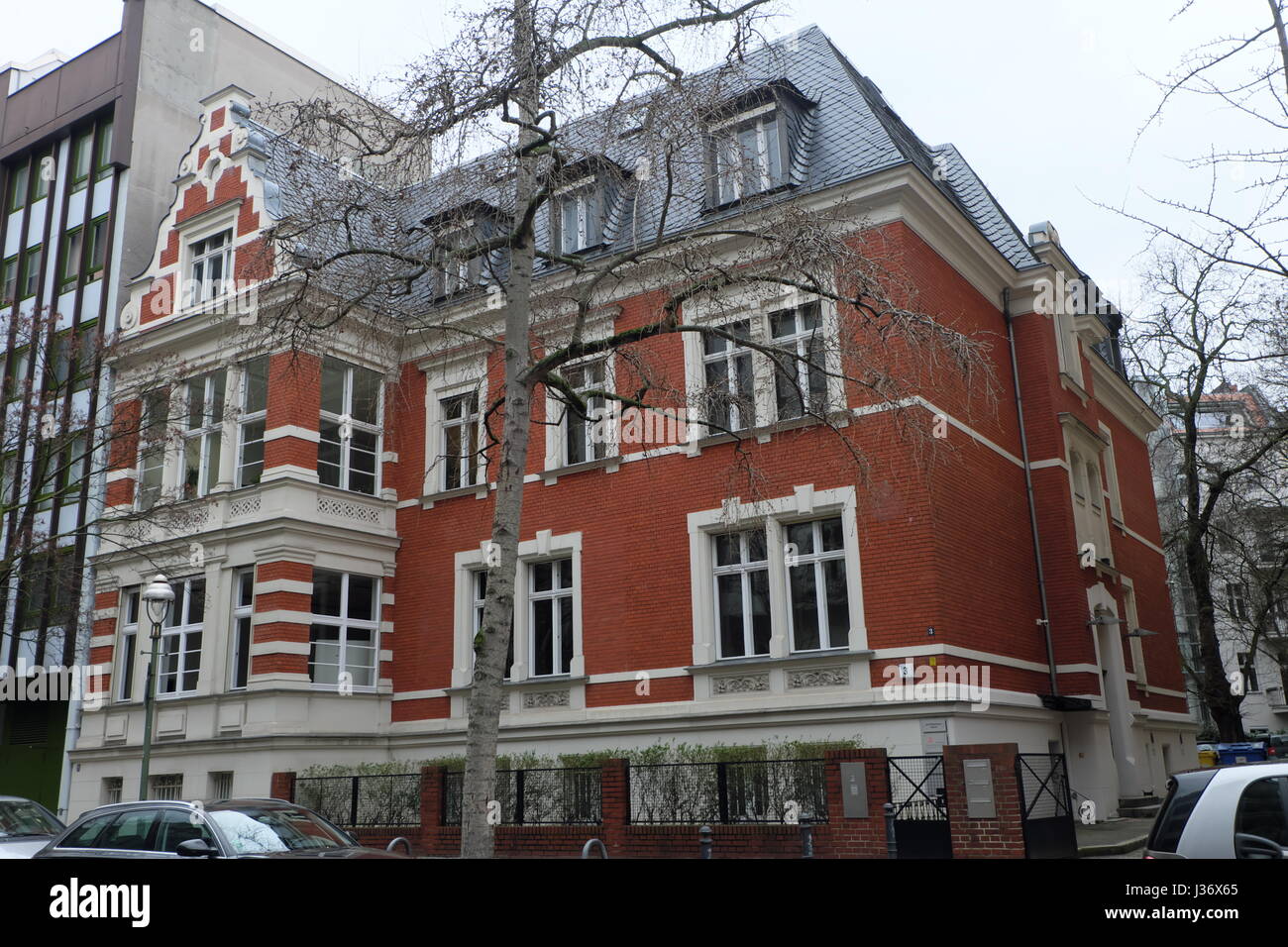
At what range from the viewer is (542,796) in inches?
662

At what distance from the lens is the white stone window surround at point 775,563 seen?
57.5 ft

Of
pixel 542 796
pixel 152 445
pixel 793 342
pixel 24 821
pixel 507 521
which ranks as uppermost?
pixel 793 342

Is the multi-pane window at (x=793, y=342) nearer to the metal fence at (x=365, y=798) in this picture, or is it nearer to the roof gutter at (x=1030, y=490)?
the roof gutter at (x=1030, y=490)

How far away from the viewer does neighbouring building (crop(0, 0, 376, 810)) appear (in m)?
23.5

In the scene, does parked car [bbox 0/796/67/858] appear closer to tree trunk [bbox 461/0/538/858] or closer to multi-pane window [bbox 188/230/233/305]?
tree trunk [bbox 461/0/538/858]

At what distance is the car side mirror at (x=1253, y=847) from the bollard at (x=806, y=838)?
280 inches

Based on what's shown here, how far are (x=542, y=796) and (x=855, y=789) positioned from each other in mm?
5308

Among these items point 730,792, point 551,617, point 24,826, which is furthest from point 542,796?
point 24,826

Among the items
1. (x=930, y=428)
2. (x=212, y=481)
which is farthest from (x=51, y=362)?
(x=930, y=428)

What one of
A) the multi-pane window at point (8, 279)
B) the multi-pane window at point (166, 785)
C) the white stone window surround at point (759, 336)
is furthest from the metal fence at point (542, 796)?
the multi-pane window at point (8, 279)

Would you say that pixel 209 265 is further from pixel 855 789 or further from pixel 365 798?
pixel 855 789

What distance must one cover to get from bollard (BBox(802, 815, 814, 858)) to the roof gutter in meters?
7.98

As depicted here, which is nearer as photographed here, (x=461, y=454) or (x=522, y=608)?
(x=522, y=608)
